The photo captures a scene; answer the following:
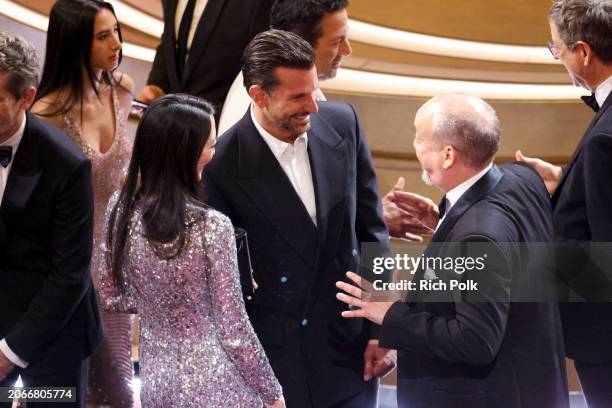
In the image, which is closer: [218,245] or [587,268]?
[218,245]

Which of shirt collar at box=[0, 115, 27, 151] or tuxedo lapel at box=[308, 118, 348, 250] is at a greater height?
tuxedo lapel at box=[308, 118, 348, 250]

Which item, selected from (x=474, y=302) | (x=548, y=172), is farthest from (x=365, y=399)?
(x=548, y=172)

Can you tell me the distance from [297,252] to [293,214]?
0.33ft

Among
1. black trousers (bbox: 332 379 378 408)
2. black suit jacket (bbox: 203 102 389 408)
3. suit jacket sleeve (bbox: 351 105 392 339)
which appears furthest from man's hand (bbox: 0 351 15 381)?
suit jacket sleeve (bbox: 351 105 392 339)

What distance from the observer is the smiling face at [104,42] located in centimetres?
298

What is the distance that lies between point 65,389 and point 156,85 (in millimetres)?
1514

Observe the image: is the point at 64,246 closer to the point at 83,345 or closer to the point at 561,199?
the point at 83,345

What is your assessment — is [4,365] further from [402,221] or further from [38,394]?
[402,221]

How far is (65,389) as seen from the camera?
2398 millimetres

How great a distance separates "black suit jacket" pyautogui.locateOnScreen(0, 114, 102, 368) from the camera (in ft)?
7.59

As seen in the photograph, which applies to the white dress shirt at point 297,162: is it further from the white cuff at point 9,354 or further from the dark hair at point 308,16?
the white cuff at point 9,354

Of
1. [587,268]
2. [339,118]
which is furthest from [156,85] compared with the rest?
[587,268]

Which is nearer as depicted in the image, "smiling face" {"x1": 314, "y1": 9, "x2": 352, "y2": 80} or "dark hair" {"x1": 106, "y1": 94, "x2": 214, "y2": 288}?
"dark hair" {"x1": 106, "y1": 94, "x2": 214, "y2": 288}

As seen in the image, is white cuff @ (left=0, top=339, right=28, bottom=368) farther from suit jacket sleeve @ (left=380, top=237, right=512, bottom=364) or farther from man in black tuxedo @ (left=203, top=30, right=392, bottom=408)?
suit jacket sleeve @ (left=380, top=237, right=512, bottom=364)
